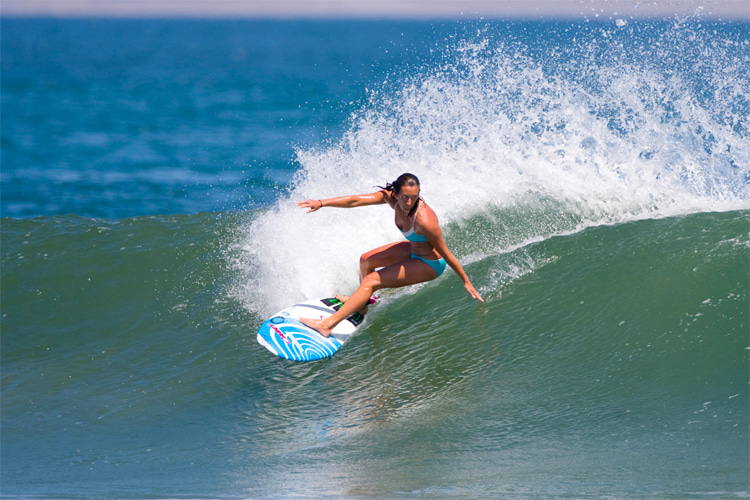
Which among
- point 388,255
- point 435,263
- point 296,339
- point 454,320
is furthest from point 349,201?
point 454,320

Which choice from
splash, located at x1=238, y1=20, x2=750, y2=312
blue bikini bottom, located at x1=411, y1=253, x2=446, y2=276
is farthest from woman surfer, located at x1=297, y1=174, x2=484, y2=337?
splash, located at x1=238, y1=20, x2=750, y2=312

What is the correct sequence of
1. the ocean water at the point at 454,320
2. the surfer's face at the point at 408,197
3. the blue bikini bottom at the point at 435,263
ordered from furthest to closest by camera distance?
the blue bikini bottom at the point at 435,263 < the surfer's face at the point at 408,197 < the ocean water at the point at 454,320

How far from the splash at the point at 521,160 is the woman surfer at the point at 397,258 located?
1130 mm

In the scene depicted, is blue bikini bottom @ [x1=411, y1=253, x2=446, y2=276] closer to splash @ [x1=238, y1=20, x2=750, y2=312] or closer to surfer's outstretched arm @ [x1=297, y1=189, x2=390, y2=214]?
surfer's outstretched arm @ [x1=297, y1=189, x2=390, y2=214]

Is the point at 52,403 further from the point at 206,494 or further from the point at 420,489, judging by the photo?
the point at 420,489

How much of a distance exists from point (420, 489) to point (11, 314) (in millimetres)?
5266

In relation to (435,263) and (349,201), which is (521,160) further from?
(349,201)

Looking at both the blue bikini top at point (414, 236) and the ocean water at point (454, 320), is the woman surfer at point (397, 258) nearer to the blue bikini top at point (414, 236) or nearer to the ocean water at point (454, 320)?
the blue bikini top at point (414, 236)

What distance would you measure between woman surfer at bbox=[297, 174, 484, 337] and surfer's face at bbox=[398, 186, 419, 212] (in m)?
0.08

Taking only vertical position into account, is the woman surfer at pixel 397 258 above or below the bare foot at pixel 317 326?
above

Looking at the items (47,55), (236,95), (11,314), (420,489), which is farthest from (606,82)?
(47,55)

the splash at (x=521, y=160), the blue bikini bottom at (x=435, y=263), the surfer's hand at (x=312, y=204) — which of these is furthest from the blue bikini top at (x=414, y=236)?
the splash at (x=521, y=160)

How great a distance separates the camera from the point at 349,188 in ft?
27.6

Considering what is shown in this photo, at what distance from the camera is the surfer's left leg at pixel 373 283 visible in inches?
227
